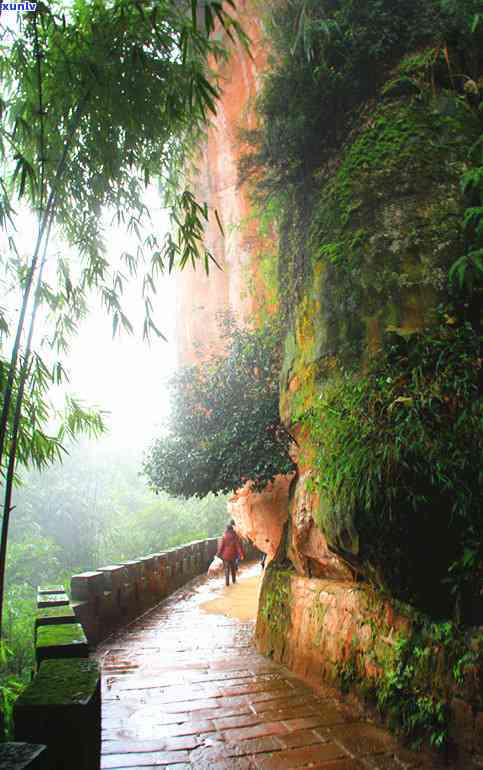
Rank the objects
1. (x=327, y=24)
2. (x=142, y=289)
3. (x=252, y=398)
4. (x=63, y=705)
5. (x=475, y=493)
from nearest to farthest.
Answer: (x=63, y=705), (x=475, y=493), (x=142, y=289), (x=327, y=24), (x=252, y=398)

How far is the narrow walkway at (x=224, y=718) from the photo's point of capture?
11.2 ft

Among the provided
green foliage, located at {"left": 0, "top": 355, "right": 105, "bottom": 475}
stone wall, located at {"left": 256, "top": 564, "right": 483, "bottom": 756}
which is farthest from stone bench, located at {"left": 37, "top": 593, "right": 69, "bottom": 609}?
stone wall, located at {"left": 256, "top": 564, "right": 483, "bottom": 756}

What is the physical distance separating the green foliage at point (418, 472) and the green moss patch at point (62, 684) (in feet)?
6.58

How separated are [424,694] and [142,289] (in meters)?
3.30

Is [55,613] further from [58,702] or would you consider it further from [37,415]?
[58,702]

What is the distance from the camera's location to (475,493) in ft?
11.4

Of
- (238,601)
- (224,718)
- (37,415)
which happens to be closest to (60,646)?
(224,718)

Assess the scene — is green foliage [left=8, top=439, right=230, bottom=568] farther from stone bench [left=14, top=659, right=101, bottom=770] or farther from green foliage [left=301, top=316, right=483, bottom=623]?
stone bench [left=14, top=659, right=101, bottom=770]

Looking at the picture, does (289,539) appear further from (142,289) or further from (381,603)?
(142,289)

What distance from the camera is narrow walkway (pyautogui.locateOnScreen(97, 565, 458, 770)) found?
3.40 m

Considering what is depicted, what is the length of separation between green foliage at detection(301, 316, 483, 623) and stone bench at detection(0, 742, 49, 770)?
8.27 feet

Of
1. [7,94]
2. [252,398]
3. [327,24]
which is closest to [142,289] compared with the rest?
[7,94]

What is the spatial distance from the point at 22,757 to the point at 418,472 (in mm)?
2696

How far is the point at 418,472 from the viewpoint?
11.7 ft
